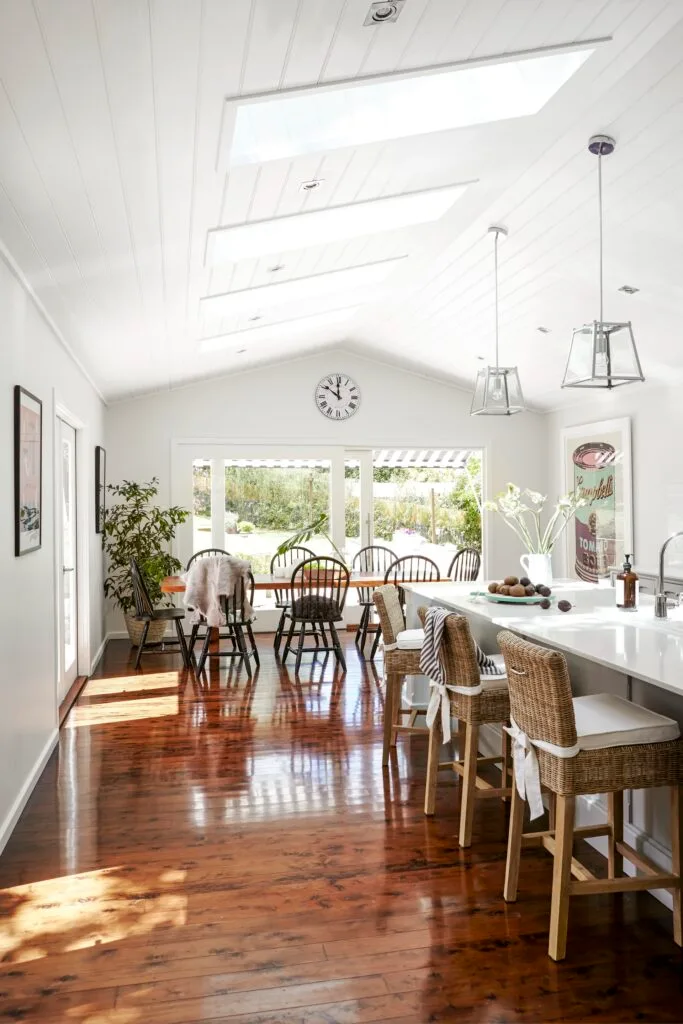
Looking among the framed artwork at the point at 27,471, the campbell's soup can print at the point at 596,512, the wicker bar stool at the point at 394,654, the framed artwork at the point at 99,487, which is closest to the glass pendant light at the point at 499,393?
the wicker bar stool at the point at 394,654

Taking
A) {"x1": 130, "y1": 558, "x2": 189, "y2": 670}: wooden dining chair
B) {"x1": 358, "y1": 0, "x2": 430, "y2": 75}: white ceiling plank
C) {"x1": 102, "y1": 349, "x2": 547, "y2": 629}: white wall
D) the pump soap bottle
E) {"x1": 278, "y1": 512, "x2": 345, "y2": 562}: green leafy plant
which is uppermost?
{"x1": 358, "y1": 0, "x2": 430, "y2": 75}: white ceiling plank

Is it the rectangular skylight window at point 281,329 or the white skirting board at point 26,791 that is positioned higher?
the rectangular skylight window at point 281,329

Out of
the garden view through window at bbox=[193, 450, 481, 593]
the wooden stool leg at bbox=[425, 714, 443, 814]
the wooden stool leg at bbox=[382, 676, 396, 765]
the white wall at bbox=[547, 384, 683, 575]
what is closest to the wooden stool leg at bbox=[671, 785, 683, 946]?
the wooden stool leg at bbox=[425, 714, 443, 814]

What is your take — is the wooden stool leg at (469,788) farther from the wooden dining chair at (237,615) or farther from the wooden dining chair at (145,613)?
the wooden dining chair at (145,613)

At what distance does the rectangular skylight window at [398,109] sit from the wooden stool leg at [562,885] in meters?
2.48

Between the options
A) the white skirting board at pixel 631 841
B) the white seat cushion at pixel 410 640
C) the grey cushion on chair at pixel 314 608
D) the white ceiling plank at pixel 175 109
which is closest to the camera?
the white ceiling plank at pixel 175 109

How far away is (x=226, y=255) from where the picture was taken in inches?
157

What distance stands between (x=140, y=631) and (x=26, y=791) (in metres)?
3.81

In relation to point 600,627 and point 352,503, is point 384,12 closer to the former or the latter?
point 600,627

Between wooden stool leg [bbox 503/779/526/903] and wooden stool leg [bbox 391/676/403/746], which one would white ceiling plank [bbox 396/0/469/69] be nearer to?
wooden stool leg [bbox 503/779/526/903]

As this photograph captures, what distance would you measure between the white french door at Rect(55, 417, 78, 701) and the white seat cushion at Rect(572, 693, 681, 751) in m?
3.52

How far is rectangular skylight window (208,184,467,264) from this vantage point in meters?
3.86

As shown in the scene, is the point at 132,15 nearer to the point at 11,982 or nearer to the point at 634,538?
the point at 11,982

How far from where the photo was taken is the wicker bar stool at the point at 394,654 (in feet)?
12.5
